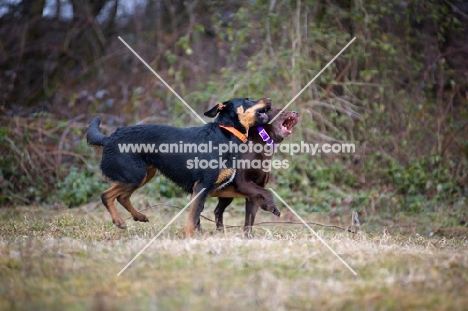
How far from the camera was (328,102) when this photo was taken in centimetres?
1017

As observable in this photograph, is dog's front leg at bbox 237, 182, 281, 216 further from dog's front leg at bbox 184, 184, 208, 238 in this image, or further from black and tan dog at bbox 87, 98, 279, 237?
dog's front leg at bbox 184, 184, 208, 238

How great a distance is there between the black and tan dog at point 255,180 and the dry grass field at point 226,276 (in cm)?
86

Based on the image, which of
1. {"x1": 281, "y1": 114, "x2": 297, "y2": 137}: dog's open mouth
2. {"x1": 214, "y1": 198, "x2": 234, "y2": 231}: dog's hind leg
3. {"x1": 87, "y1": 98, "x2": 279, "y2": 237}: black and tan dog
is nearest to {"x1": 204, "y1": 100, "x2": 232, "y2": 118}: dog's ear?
{"x1": 87, "y1": 98, "x2": 279, "y2": 237}: black and tan dog

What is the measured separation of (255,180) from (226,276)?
7.82 feet

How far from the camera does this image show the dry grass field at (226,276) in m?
3.55

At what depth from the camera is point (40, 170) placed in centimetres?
1007

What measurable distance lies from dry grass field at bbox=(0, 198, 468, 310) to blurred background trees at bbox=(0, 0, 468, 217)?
407 centimetres

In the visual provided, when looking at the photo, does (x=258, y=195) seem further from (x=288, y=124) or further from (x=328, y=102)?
(x=328, y=102)

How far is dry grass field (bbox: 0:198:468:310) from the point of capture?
3.55 m

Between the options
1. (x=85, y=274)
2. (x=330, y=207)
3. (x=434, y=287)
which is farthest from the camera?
(x=330, y=207)

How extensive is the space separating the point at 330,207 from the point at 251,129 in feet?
10.5

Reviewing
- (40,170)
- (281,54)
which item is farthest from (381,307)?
(40,170)

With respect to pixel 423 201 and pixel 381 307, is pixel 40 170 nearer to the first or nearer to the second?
pixel 423 201

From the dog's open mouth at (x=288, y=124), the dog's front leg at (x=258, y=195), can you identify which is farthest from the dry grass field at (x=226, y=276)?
the dog's open mouth at (x=288, y=124)
